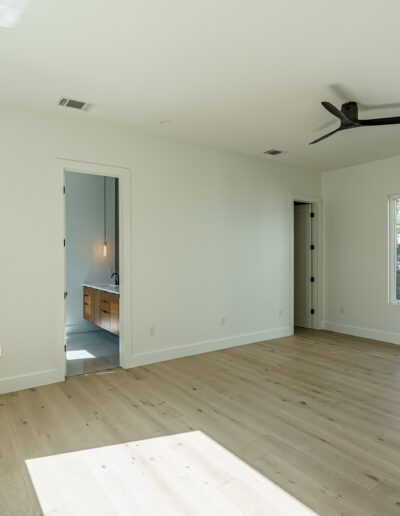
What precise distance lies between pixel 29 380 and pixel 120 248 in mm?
1698

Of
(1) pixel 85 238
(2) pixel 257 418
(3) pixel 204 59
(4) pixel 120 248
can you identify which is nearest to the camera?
(3) pixel 204 59

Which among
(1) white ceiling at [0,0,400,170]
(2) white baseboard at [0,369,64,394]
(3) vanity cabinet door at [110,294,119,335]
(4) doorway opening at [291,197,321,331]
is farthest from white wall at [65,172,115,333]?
(4) doorway opening at [291,197,321,331]

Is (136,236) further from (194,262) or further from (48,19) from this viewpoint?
(48,19)

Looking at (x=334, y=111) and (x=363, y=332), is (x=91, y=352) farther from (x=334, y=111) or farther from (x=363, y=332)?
(x=363, y=332)

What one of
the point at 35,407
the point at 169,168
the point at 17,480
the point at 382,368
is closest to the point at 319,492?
the point at 17,480

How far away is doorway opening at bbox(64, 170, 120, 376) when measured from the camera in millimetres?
5710

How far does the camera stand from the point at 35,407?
125 inches

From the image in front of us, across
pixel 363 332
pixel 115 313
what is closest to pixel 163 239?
pixel 115 313

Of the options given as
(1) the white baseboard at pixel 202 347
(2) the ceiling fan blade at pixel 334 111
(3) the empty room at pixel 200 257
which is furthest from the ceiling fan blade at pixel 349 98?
(1) the white baseboard at pixel 202 347

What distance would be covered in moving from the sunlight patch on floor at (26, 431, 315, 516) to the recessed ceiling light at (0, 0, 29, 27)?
9.33 feet

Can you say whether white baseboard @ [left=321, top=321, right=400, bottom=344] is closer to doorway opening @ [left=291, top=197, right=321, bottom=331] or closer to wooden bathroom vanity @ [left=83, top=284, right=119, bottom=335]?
doorway opening @ [left=291, top=197, right=321, bottom=331]

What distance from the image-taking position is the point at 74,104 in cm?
356

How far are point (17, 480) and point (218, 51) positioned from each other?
3161 millimetres

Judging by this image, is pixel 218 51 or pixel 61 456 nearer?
pixel 61 456
